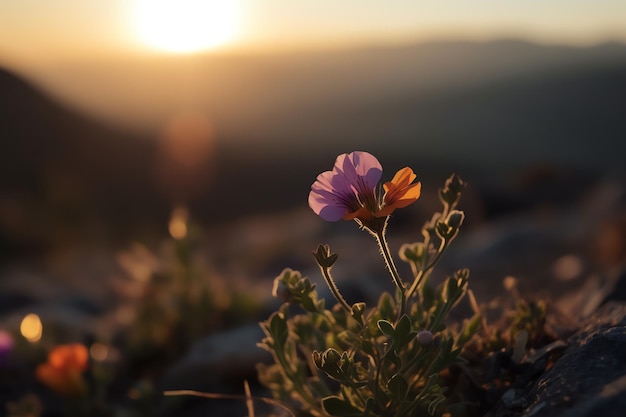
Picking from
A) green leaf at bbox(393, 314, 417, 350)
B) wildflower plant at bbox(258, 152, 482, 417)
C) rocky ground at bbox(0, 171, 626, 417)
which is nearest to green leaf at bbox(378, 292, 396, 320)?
wildflower plant at bbox(258, 152, 482, 417)

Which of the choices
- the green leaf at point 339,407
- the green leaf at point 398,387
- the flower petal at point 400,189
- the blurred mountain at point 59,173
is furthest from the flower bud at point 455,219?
the blurred mountain at point 59,173

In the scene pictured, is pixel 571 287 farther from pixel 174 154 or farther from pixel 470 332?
pixel 174 154

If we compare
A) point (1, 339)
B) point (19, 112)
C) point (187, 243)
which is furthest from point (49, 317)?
point (19, 112)

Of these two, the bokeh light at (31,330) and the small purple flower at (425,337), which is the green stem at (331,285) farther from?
the bokeh light at (31,330)

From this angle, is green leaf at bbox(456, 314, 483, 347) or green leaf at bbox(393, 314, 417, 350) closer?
green leaf at bbox(393, 314, 417, 350)

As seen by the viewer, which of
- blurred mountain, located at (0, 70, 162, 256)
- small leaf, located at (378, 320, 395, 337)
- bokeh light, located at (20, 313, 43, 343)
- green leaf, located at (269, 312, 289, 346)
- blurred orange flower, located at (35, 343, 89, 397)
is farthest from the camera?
blurred mountain, located at (0, 70, 162, 256)

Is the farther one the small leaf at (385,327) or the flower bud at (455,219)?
the flower bud at (455,219)

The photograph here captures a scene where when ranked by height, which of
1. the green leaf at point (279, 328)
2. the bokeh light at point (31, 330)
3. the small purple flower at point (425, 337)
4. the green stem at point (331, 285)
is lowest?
the small purple flower at point (425, 337)

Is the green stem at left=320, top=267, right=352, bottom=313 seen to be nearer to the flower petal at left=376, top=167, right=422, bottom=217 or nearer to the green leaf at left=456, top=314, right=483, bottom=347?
→ the flower petal at left=376, top=167, right=422, bottom=217
